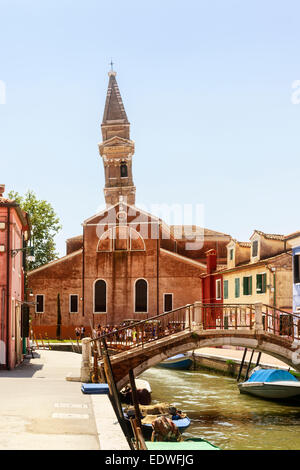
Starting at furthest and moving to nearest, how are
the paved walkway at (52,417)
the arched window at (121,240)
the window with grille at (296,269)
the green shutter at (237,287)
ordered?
the arched window at (121,240) < the green shutter at (237,287) < the window with grille at (296,269) < the paved walkway at (52,417)

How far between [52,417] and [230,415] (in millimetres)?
9753

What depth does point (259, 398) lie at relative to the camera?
21.5m

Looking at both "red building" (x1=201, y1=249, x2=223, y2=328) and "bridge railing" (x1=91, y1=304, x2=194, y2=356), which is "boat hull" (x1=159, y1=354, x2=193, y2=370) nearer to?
"bridge railing" (x1=91, y1=304, x2=194, y2=356)

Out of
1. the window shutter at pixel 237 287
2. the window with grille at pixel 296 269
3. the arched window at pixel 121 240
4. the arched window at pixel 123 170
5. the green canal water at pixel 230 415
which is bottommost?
the green canal water at pixel 230 415

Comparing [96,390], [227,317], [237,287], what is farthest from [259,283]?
[96,390]

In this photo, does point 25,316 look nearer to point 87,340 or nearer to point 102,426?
point 87,340

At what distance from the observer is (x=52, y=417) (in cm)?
1055

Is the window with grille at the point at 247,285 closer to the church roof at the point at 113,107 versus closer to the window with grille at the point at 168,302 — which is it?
the window with grille at the point at 168,302

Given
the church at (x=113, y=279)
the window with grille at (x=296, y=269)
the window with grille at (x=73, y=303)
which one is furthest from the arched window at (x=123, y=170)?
the window with grille at (x=296, y=269)

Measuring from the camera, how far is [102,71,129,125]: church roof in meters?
63.4

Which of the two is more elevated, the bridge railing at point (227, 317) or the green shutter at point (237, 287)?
the green shutter at point (237, 287)

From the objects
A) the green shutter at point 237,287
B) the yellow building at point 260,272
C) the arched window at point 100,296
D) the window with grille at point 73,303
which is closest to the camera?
the yellow building at point 260,272

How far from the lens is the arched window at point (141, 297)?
158 feet

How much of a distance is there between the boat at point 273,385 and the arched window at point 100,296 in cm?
2690
